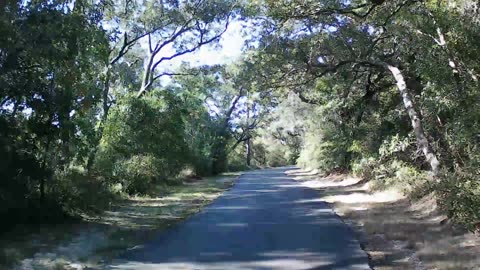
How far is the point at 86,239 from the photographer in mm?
11438

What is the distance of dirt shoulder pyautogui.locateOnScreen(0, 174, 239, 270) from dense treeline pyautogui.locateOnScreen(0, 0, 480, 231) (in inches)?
31.4

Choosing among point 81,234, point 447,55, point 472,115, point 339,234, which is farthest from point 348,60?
point 81,234

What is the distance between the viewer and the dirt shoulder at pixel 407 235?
8.45 metres

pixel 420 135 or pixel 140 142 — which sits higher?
pixel 140 142

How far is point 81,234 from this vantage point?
475 inches

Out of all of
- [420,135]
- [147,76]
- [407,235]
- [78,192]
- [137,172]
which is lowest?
[407,235]

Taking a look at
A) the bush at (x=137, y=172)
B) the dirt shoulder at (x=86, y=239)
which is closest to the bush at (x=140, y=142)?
the bush at (x=137, y=172)

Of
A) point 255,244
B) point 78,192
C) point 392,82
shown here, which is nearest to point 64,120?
point 78,192

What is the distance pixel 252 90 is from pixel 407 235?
13.8m

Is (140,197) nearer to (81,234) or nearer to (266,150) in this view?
(81,234)

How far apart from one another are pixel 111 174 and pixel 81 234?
890cm

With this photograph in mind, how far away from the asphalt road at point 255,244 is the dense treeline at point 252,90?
2.88 m

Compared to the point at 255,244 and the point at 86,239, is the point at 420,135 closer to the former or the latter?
the point at 255,244

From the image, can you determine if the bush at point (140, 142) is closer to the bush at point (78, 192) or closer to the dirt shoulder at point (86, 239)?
the bush at point (78, 192)
